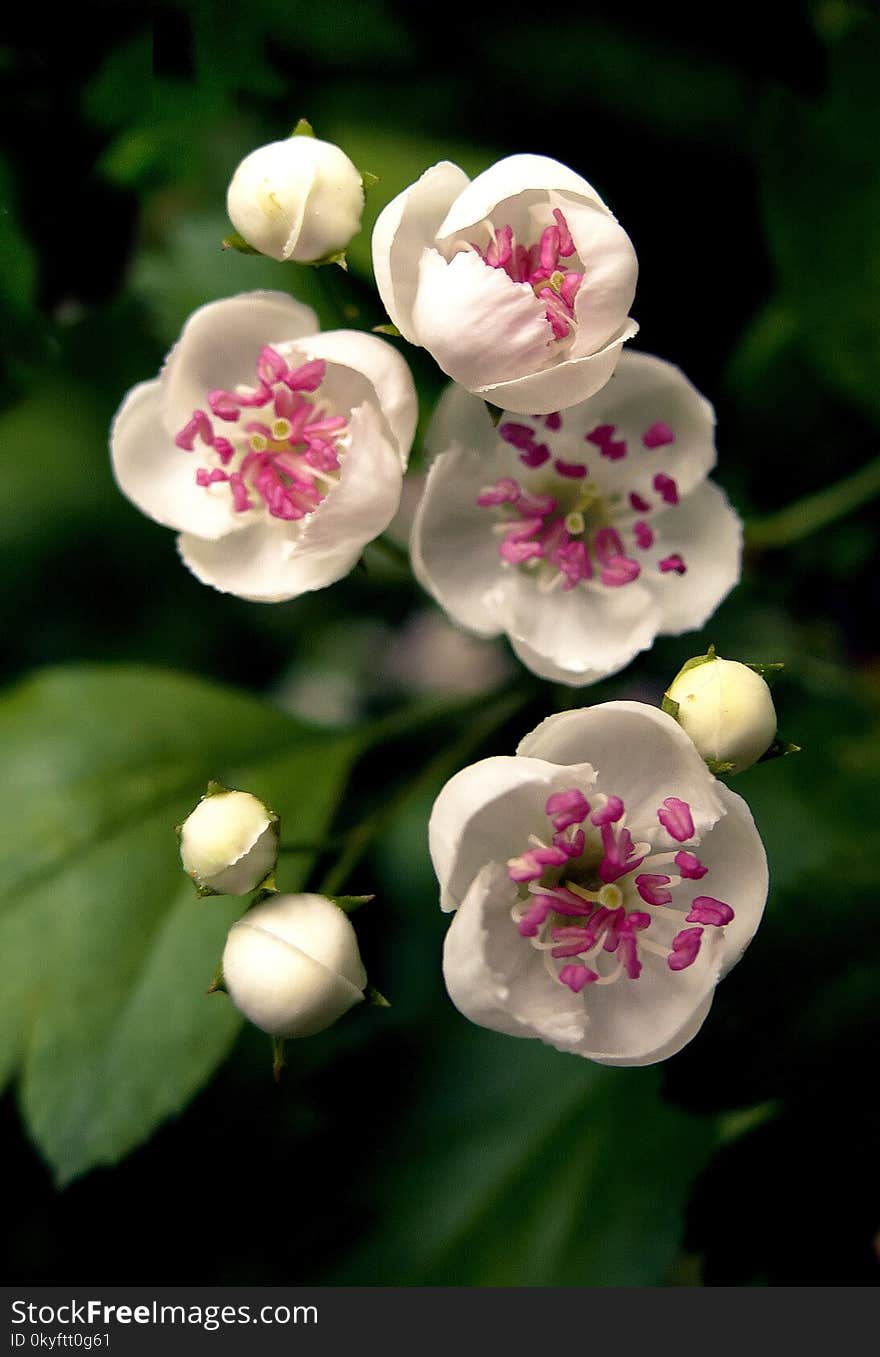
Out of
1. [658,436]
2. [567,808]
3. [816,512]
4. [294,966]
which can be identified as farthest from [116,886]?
[816,512]

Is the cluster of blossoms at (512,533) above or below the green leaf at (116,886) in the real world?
above

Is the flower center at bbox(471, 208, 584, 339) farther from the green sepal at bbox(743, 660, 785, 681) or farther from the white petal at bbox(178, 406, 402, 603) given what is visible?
the green sepal at bbox(743, 660, 785, 681)

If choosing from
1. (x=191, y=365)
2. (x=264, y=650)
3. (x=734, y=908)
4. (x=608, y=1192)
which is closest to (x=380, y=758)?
(x=264, y=650)

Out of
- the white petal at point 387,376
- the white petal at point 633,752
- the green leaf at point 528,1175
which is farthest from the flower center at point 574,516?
the green leaf at point 528,1175

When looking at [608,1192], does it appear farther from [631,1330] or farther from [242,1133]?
[242,1133]

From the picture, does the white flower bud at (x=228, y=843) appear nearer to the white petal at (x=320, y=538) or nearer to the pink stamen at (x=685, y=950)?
the white petal at (x=320, y=538)

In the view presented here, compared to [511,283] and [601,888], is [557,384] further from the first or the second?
[601,888]

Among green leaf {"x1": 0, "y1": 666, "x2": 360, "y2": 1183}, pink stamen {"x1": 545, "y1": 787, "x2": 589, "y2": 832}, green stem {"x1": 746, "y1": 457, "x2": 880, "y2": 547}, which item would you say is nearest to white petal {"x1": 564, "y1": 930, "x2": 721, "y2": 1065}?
pink stamen {"x1": 545, "y1": 787, "x2": 589, "y2": 832}
